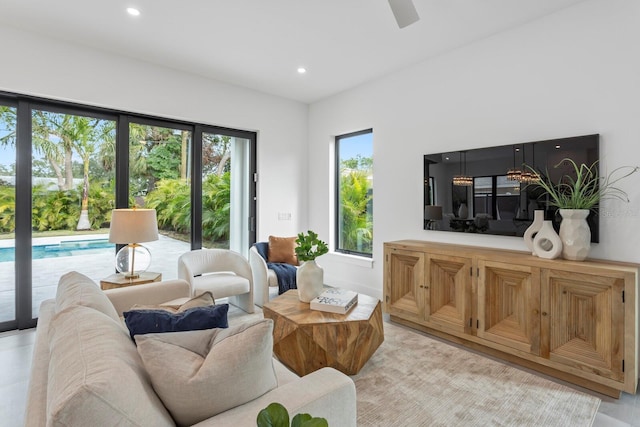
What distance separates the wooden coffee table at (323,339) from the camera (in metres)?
2.21

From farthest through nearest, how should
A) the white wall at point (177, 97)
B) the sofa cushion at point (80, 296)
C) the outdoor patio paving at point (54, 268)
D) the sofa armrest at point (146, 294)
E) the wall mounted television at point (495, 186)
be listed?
the outdoor patio paving at point (54, 268) < the white wall at point (177, 97) < the wall mounted television at point (495, 186) < the sofa armrest at point (146, 294) < the sofa cushion at point (80, 296)

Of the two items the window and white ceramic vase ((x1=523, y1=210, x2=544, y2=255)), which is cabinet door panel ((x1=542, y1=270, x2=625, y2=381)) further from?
the window

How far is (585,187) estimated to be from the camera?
94.9 inches

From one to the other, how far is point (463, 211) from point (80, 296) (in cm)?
310

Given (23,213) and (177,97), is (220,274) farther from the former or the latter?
(177,97)

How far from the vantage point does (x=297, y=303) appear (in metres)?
2.62

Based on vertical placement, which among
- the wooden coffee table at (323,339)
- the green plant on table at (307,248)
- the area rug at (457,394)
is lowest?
the area rug at (457,394)

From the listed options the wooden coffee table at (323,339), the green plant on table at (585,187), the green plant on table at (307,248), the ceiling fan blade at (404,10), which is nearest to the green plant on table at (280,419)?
the wooden coffee table at (323,339)

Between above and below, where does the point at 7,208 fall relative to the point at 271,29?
below

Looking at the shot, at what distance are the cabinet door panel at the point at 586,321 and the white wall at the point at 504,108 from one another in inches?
19.7

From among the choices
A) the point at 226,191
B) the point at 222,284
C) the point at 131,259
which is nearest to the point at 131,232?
the point at 131,259

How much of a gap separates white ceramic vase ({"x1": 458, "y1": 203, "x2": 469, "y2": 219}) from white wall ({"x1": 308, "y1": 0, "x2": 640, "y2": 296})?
0.68 ft

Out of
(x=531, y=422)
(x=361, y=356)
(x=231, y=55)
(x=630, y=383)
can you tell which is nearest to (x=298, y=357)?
(x=361, y=356)

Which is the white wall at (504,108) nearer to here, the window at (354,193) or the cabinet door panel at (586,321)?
the window at (354,193)
